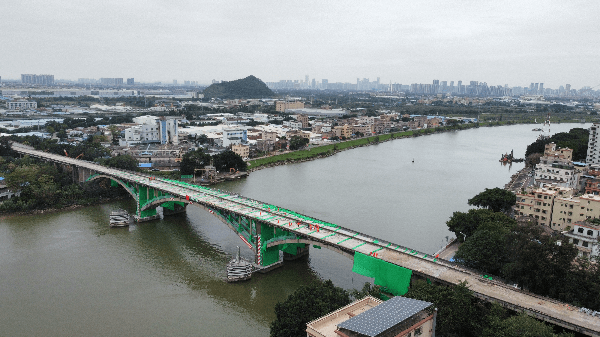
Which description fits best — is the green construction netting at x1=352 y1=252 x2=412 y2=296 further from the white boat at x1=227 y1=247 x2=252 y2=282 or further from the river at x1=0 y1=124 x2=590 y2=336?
the white boat at x1=227 y1=247 x2=252 y2=282

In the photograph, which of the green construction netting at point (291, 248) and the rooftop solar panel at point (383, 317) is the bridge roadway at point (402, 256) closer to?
the green construction netting at point (291, 248)

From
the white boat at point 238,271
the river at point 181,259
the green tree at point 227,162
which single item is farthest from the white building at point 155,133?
the white boat at point 238,271

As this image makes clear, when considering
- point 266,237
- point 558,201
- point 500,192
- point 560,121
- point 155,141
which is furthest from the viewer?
point 560,121

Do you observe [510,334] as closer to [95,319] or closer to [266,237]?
[266,237]

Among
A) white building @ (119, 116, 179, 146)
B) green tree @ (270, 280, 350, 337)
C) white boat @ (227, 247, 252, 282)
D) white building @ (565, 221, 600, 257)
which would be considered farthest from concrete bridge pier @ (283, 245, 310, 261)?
white building @ (119, 116, 179, 146)

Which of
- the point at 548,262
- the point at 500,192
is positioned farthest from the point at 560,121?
the point at 548,262
